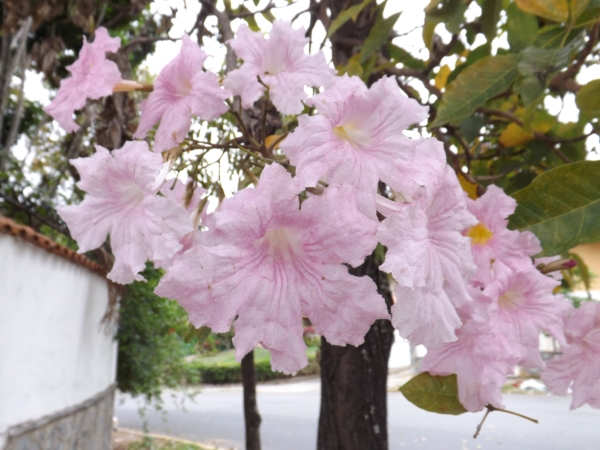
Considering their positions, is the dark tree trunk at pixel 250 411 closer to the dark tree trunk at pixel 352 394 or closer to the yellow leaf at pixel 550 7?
the dark tree trunk at pixel 352 394

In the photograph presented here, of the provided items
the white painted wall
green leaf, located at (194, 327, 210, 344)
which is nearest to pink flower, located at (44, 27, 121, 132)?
green leaf, located at (194, 327, 210, 344)

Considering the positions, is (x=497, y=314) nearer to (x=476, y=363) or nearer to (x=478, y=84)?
(x=476, y=363)

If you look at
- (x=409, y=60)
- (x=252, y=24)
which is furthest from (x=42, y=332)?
(x=409, y=60)

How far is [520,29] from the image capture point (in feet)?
3.45

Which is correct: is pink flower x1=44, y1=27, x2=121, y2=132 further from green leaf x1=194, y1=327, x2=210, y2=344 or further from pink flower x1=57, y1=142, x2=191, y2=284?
green leaf x1=194, y1=327, x2=210, y2=344

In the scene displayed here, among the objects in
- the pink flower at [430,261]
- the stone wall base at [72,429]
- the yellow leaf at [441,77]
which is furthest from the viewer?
the stone wall base at [72,429]

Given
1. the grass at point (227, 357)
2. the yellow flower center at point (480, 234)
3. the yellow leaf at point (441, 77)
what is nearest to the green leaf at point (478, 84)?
the yellow flower center at point (480, 234)

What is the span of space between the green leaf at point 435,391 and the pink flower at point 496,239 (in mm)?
144

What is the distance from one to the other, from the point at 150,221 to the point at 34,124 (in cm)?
809

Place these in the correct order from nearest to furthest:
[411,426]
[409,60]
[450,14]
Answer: [450,14]
[409,60]
[411,426]

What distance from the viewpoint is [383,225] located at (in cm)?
46

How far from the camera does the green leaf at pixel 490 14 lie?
109 cm

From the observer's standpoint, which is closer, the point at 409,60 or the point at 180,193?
the point at 180,193

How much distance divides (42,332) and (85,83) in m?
2.74
